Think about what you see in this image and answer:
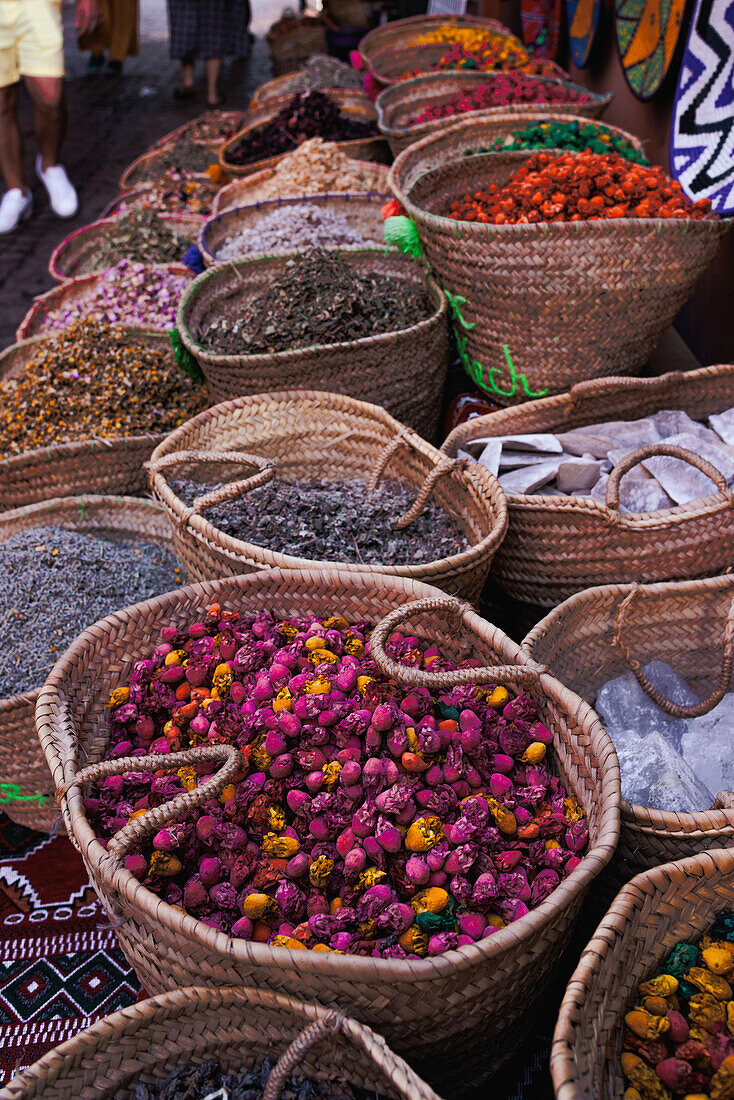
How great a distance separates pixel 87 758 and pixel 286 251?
5.61ft

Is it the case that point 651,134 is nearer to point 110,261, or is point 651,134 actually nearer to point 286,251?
point 286,251

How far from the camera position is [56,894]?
1442mm

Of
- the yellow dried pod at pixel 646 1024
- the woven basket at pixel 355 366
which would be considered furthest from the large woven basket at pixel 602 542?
the yellow dried pod at pixel 646 1024

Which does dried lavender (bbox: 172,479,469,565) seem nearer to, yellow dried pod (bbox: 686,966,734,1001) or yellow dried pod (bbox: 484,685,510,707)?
yellow dried pod (bbox: 484,685,510,707)

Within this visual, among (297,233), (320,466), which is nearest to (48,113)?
(297,233)

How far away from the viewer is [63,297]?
9.36 ft

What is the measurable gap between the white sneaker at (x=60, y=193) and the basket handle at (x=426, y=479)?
4056mm

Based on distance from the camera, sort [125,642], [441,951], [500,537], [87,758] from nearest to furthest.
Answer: [441,951], [87,758], [125,642], [500,537]

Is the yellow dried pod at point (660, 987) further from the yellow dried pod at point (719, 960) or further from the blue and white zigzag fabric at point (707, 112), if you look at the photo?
the blue and white zigzag fabric at point (707, 112)

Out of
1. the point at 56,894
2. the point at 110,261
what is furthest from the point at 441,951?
the point at 110,261

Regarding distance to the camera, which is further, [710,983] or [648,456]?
[648,456]

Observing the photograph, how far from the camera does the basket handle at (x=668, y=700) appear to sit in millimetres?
1352

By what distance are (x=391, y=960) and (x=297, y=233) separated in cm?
231

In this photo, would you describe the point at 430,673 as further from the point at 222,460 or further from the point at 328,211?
the point at 328,211
